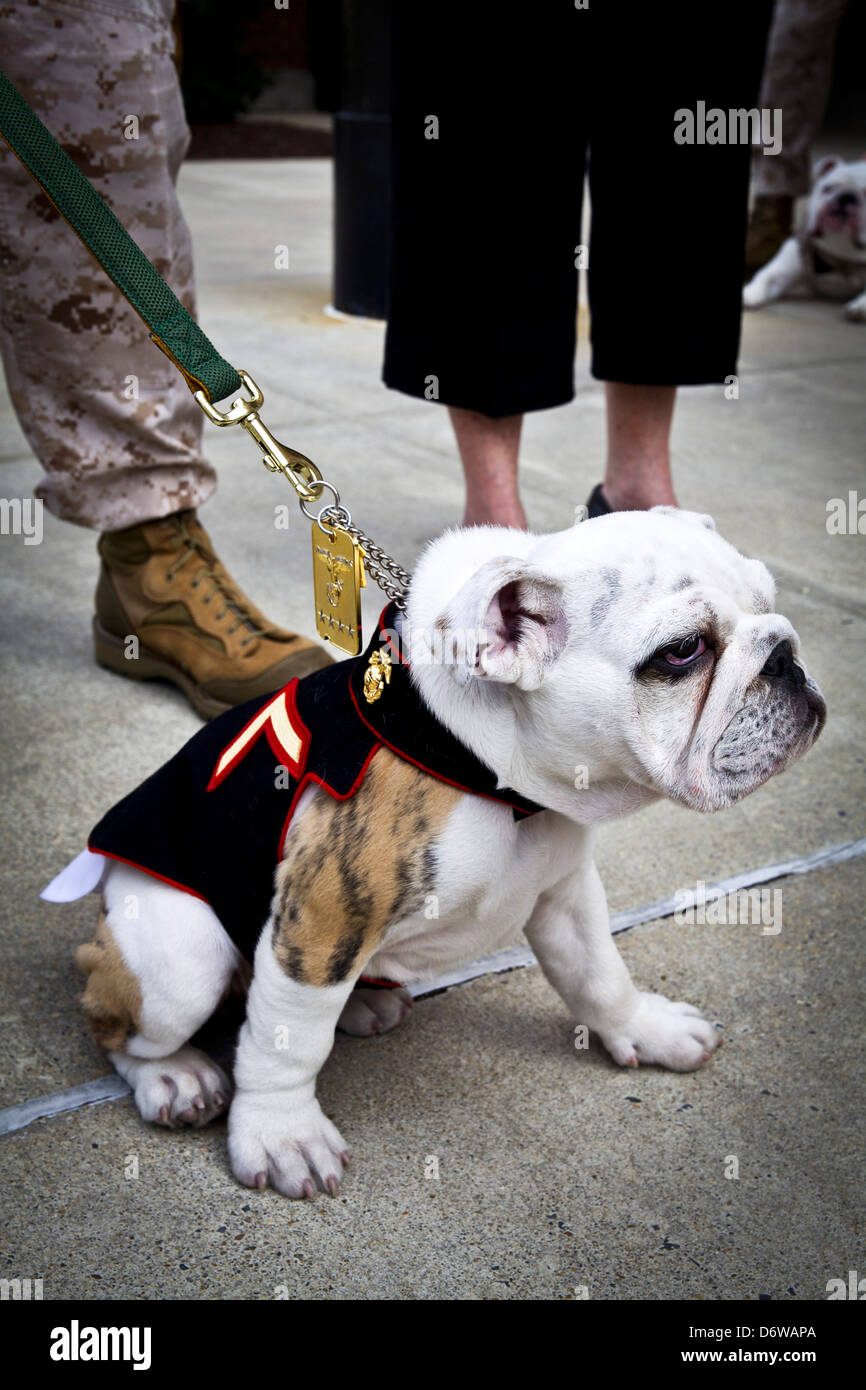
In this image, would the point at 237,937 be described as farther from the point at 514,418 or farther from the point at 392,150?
the point at 392,150

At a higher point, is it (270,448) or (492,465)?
(270,448)

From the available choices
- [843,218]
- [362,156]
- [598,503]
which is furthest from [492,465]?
[843,218]

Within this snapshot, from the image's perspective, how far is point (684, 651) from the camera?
1.58 metres

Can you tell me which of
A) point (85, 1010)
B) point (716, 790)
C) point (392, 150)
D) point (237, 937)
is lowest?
point (85, 1010)

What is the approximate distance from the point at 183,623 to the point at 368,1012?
1285 millimetres

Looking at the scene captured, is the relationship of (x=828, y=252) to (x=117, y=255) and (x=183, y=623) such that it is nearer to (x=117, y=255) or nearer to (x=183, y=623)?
(x=183, y=623)

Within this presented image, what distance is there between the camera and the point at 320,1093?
1.97 meters

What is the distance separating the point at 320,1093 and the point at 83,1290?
47 centimetres

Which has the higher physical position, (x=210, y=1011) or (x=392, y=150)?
(x=392, y=150)

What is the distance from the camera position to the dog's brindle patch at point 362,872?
164 centimetres

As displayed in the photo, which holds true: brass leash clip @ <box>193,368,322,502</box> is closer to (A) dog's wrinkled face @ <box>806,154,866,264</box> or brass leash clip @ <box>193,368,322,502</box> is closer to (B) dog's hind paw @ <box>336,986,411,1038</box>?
(B) dog's hind paw @ <box>336,986,411,1038</box>

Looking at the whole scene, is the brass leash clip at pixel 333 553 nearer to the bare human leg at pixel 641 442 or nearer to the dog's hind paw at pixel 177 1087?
the dog's hind paw at pixel 177 1087
